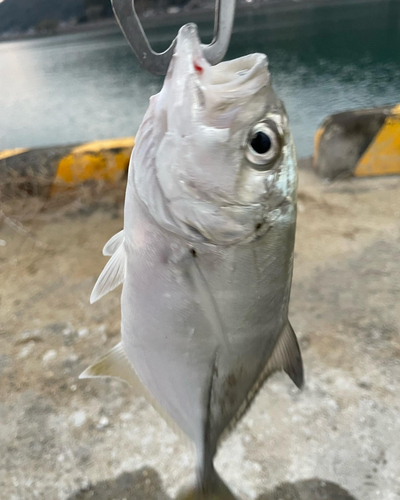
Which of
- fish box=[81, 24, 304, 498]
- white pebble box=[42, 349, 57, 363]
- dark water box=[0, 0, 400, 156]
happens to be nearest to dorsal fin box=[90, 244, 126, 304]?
fish box=[81, 24, 304, 498]

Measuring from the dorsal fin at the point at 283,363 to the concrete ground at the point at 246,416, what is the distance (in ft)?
0.88

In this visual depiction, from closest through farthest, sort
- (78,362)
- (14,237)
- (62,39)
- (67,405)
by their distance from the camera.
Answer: (67,405) → (78,362) → (14,237) → (62,39)

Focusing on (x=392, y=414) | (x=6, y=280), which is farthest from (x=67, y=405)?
(x=392, y=414)

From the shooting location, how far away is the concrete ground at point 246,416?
1.61 meters

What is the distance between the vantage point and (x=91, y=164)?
3.85 meters

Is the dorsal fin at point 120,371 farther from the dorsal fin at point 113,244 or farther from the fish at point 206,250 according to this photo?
the dorsal fin at point 113,244

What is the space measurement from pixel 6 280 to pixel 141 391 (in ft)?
7.32

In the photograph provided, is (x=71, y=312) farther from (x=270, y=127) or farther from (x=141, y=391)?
(x=270, y=127)

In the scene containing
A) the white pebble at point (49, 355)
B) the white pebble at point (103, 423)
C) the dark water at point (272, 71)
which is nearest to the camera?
the white pebble at point (103, 423)

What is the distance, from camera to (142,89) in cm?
1761

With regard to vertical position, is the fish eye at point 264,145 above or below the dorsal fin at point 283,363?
above

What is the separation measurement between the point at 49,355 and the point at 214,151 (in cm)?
200

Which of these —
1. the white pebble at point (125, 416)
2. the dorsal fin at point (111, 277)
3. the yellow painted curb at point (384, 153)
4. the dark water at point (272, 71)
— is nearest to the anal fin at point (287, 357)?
the dorsal fin at point (111, 277)

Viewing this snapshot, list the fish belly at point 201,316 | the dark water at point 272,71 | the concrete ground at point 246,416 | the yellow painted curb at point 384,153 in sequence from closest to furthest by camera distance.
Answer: the fish belly at point 201,316, the concrete ground at point 246,416, the yellow painted curb at point 384,153, the dark water at point 272,71
